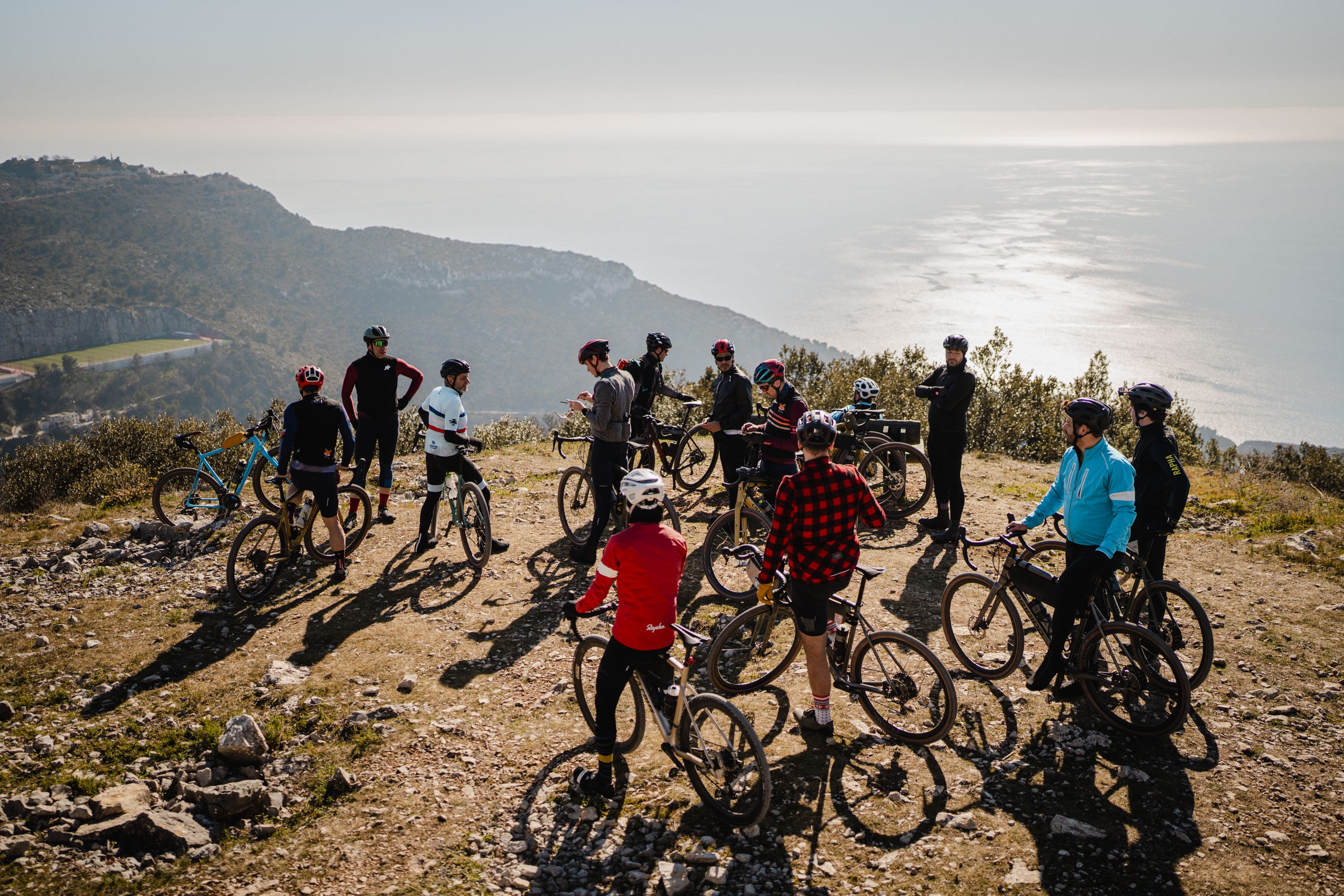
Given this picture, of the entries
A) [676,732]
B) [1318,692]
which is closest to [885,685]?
[676,732]

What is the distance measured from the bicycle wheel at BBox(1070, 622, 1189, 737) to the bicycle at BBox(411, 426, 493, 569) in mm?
7353

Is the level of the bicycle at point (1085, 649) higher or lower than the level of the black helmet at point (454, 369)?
lower

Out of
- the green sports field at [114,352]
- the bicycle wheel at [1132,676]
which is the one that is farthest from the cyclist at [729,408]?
the green sports field at [114,352]

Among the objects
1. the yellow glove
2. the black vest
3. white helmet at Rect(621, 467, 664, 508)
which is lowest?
the yellow glove

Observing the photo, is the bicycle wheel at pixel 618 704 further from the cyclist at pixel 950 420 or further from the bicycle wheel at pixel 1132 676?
the cyclist at pixel 950 420

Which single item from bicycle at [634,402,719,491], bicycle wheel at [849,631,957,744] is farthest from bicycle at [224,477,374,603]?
bicycle wheel at [849,631,957,744]

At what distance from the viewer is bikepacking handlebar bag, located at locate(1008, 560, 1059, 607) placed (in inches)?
259

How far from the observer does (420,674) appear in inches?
305

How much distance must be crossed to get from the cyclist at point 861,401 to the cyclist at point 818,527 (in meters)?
6.92

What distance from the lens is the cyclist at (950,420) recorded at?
35.2 ft

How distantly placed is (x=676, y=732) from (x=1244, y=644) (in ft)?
22.8

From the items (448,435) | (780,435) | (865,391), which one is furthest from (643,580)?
(865,391)

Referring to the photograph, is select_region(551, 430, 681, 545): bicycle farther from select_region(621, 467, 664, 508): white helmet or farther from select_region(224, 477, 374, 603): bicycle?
select_region(621, 467, 664, 508): white helmet

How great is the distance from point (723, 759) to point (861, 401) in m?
8.96
